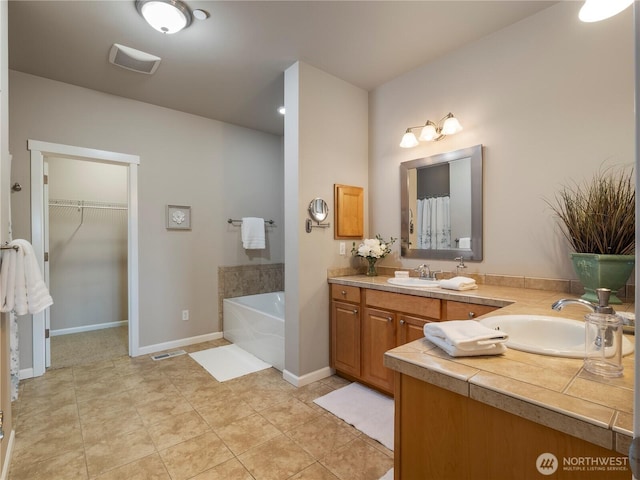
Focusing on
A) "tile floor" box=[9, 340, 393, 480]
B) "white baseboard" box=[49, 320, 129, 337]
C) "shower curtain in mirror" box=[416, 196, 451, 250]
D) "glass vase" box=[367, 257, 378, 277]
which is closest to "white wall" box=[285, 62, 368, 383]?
Answer: "glass vase" box=[367, 257, 378, 277]

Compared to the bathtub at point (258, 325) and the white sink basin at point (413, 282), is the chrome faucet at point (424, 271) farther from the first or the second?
the bathtub at point (258, 325)

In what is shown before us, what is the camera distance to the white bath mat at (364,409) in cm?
195

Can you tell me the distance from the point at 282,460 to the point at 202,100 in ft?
10.6

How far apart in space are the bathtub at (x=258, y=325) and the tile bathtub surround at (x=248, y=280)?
0.29ft

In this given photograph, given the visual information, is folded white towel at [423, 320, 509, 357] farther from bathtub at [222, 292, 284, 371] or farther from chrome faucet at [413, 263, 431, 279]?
bathtub at [222, 292, 284, 371]

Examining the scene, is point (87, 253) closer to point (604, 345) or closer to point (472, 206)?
point (472, 206)

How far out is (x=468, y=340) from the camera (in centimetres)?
89

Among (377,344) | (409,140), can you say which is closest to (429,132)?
(409,140)

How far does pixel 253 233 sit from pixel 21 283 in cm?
247

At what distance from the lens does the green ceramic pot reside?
150 centimetres

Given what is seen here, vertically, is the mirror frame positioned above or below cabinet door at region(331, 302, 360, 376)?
above

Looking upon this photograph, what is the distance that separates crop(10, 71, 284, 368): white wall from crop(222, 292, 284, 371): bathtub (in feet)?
0.86

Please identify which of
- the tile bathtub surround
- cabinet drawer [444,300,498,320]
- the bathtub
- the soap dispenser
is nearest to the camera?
the soap dispenser

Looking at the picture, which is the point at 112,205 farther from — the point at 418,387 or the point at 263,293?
the point at 418,387
